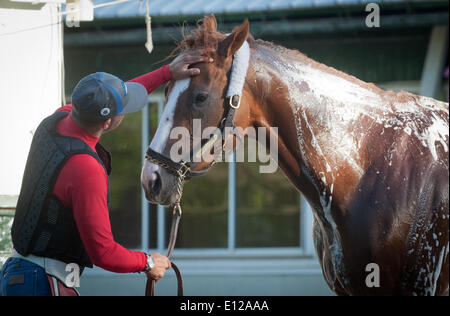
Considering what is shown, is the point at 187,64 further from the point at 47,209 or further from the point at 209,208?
the point at 209,208

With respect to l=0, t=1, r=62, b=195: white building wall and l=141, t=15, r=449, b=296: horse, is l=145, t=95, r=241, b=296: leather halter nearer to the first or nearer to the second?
l=141, t=15, r=449, b=296: horse

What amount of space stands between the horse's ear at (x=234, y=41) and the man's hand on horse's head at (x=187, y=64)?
3.2 inches

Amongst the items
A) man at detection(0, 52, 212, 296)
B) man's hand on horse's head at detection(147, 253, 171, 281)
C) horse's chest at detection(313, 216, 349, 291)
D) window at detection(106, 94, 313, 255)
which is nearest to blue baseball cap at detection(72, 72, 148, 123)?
man at detection(0, 52, 212, 296)

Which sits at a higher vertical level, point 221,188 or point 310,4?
point 310,4

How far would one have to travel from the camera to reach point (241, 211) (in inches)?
288

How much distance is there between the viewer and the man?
1.99 meters

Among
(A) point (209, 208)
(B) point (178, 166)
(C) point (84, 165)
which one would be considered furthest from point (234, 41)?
(A) point (209, 208)

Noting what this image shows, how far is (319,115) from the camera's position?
97.0 inches

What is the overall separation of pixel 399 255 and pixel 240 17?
3.05 metres

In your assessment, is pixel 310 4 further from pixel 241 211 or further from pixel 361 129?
pixel 241 211

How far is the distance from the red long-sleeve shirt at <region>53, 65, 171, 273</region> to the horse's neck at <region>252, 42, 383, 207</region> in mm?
934

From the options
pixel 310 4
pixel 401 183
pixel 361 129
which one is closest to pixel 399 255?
pixel 401 183

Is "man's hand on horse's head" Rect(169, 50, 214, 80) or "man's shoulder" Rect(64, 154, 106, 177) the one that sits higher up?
"man's hand on horse's head" Rect(169, 50, 214, 80)
